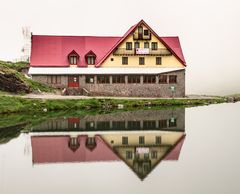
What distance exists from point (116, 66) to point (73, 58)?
713 cm

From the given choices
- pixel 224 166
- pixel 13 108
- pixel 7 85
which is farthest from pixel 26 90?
pixel 224 166

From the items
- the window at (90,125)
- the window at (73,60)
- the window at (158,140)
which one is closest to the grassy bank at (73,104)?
the window at (90,125)

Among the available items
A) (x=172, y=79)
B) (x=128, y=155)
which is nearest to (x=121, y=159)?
(x=128, y=155)

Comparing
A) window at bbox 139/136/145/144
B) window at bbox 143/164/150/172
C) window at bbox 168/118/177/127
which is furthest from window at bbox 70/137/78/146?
window at bbox 168/118/177/127

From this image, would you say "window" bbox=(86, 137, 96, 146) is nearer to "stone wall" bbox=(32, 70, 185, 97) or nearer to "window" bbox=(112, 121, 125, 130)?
"window" bbox=(112, 121, 125, 130)

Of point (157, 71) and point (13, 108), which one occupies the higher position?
point (157, 71)

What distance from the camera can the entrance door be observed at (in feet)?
221

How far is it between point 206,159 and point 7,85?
4597 cm

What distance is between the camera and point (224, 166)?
1584 centimetres

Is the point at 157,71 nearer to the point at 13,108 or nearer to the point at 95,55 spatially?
the point at 95,55

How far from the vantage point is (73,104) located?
5284cm

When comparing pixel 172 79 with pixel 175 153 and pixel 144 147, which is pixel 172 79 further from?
pixel 175 153

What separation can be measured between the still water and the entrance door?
3632cm

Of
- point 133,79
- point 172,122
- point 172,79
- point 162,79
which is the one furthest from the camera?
point 172,79
